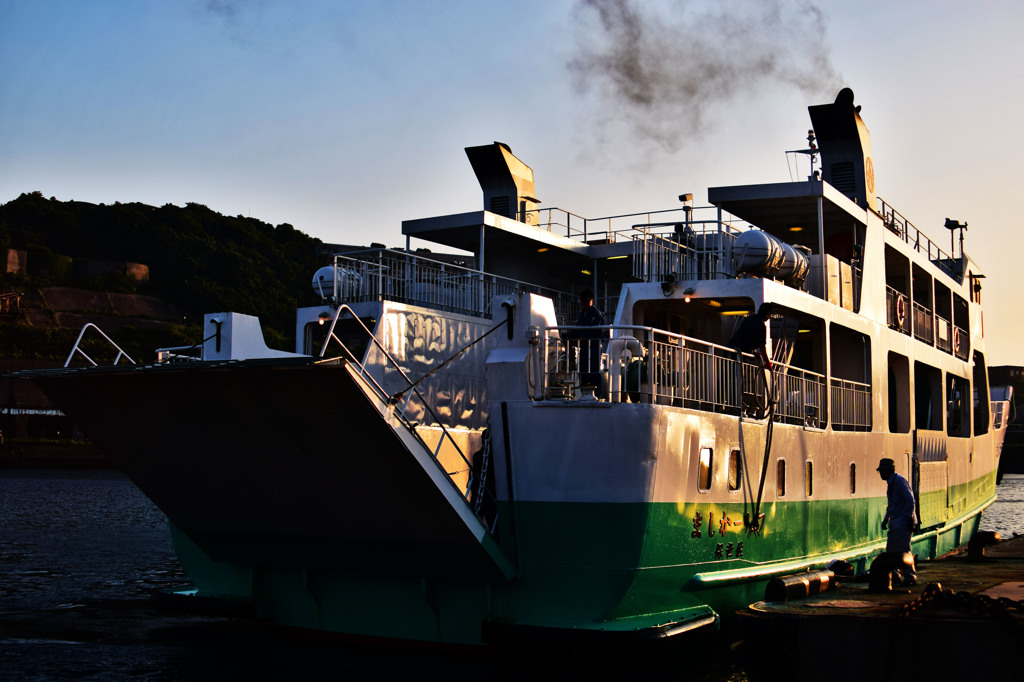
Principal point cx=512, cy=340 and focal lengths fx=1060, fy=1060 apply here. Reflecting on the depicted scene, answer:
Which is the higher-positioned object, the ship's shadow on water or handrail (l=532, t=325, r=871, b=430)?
handrail (l=532, t=325, r=871, b=430)

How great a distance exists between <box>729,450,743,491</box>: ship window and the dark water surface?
2.21 metres

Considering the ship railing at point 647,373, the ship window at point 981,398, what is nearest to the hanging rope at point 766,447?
the ship railing at point 647,373

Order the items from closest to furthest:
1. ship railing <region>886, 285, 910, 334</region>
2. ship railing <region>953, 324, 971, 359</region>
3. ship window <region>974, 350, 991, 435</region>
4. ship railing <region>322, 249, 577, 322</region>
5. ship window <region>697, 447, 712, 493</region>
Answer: ship window <region>697, 447, 712, 493</region> → ship railing <region>322, 249, 577, 322</region> → ship railing <region>886, 285, 910, 334</region> → ship railing <region>953, 324, 971, 359</region> → ship window <region>974, 350, 991, 435</region>

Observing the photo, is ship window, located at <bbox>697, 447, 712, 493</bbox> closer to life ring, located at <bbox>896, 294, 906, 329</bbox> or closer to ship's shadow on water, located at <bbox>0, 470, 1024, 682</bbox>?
ship's shadow on water, located at <bbox>0, 470, 1024, 682</bbox>

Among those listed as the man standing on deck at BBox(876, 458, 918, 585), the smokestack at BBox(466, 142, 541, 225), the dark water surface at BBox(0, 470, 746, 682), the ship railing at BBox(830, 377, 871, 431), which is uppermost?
the smokestack at BBox(466, 142, 541, 225)

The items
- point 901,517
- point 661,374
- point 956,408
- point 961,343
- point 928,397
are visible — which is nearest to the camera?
point 661,374

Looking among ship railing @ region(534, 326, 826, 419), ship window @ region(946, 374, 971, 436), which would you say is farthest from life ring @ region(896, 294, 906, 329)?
ship railing @ region(534, 326, 826, 419)

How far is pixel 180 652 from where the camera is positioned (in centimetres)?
1370

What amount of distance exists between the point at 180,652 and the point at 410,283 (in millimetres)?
6773

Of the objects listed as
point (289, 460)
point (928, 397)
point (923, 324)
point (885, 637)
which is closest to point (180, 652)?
point (289, 460)

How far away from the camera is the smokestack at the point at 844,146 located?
21.2 m

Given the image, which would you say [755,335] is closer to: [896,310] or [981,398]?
[896,310]

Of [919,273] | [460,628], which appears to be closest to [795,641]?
[460,628]

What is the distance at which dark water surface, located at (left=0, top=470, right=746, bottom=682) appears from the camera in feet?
40.2
